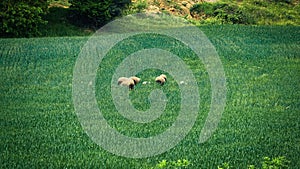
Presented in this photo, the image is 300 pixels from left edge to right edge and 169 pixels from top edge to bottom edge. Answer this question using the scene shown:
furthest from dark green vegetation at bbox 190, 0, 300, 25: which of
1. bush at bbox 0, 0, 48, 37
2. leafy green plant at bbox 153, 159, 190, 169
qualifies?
leafy green plant at bbox 153, 159, 190, 169

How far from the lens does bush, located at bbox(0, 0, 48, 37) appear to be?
61.8ft

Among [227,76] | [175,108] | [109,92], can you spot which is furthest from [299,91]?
[109,92]

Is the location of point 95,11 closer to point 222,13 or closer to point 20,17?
point 20,17

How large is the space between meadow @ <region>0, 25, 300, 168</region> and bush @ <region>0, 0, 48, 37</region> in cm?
150

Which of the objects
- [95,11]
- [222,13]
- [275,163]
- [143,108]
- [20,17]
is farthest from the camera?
[222,13]

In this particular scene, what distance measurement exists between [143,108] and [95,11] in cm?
1090

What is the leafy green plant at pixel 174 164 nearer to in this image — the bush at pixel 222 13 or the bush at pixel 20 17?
the bush at pixel 20 17

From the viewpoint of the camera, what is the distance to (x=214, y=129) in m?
9.27

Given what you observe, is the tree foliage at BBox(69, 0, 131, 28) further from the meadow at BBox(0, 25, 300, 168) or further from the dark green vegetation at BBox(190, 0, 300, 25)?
the dark green vegetation at BBox(190, 0, 300, 25)

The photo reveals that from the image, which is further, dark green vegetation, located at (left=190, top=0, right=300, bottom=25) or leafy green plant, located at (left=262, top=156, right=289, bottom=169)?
dark green vegetation, located at (left=190, top=0, right=300, bottom=25)

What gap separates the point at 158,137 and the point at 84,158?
4.91 ft

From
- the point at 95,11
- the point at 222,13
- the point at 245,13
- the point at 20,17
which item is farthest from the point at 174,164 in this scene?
the point at 245,13

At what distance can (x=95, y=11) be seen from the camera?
20.7 metres

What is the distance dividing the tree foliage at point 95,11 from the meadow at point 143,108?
10.7 feet
